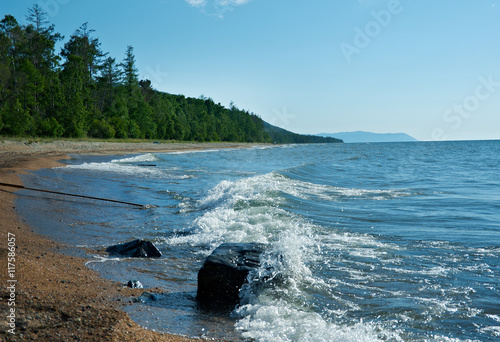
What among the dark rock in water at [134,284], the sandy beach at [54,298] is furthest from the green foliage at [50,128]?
the dark rock in water at [134,284]

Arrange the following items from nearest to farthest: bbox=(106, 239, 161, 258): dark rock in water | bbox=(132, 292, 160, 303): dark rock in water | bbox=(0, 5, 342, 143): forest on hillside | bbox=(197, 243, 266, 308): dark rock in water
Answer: bbox=(132, 292, 160, 303): dark rock in water → bbox=(197, 243, 266, 308): dark rock in water → bbox=(106, 239, 161, 258): dark rock in water → bbox=(0, 5, 342, 143): forest on hillside

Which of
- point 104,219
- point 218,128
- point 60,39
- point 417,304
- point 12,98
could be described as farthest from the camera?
point 218,128

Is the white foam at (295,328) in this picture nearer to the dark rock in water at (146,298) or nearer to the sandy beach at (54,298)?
the sandy beach at (54,298)

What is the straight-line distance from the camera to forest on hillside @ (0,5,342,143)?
41384 mm

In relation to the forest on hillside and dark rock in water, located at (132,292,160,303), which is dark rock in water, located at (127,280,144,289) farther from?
the forest on hillside

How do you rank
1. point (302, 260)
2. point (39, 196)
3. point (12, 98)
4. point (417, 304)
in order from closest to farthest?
1. point (417, 304)
2. point (302, 260)
3. point (39, 196)
4. point (12, 98)

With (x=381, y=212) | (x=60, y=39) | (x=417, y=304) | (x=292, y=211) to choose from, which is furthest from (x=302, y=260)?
(x=60, y=39)

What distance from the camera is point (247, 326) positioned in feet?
14.1

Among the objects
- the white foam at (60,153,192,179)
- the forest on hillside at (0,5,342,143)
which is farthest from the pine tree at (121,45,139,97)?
the white foam at (60,153,192,179)

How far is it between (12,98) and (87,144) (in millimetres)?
8562

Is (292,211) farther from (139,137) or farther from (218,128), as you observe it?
(218,128)

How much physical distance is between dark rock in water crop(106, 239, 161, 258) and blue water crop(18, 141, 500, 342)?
201mm

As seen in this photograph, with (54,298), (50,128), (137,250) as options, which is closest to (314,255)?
(137,250)

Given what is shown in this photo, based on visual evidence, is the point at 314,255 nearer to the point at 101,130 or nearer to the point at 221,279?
the point at 221,279
